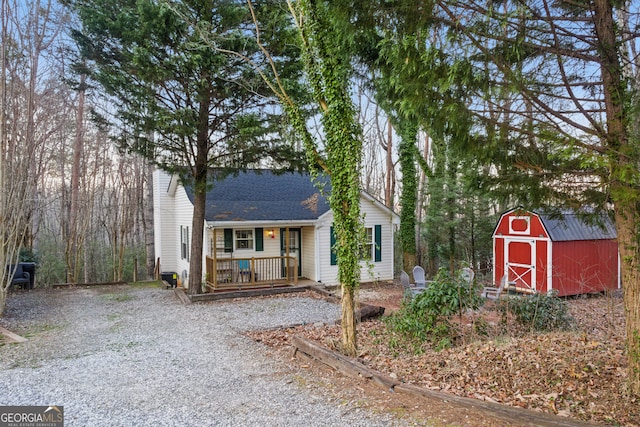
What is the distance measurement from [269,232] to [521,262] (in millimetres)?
8064

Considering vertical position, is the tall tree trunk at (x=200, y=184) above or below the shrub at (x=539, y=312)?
above

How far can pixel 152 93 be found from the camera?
9703mm

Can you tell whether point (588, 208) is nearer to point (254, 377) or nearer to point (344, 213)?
point (344, 213)

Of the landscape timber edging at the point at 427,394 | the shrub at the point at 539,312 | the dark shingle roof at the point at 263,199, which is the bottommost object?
the landscape timber edging at the point at 427,394

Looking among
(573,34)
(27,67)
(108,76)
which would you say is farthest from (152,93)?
(573,34)

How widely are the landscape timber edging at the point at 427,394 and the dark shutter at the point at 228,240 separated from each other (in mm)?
7388

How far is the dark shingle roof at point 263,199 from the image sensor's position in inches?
514

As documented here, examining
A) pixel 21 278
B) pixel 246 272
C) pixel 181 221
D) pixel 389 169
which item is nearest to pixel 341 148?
pixel 246 272

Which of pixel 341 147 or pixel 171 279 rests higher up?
pixel 341 147

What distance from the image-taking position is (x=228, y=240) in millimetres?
13016

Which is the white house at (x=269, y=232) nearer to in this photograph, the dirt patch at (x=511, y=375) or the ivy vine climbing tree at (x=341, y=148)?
the ivy vine climbing tree at (x=341, y=148)

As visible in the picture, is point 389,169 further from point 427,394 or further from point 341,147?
point 427,394

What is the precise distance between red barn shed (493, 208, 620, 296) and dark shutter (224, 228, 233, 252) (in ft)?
28.1

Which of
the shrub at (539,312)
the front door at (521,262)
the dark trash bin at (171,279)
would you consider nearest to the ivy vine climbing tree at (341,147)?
the shrub at (539,312)
